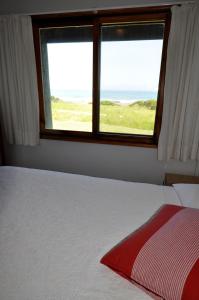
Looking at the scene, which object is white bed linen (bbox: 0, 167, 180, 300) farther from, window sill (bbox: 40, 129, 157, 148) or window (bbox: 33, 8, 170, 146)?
window (bbox: 33, 8, 170, 146)

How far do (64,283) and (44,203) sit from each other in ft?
1.93

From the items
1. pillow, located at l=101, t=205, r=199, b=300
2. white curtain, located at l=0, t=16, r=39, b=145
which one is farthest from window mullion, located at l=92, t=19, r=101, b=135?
pillow, located at l=101, t=205, r=199, b=300

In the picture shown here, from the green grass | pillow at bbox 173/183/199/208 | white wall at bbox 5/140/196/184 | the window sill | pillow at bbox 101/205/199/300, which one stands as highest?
the green grass

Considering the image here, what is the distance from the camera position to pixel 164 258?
0.74 meters

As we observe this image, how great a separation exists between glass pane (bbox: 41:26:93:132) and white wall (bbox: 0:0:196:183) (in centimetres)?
21

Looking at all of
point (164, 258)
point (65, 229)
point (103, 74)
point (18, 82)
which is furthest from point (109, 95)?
point (164, 258)

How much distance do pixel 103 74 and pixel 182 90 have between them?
82 centimetres

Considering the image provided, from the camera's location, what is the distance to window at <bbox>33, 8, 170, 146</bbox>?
192 cm

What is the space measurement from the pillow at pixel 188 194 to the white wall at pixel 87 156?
0.68 m

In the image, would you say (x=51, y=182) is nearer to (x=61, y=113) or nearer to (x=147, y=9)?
(x=61, y=113)

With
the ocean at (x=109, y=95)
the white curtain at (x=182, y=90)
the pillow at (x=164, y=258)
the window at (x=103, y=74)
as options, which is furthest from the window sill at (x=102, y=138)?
the pillow at (x=164, y=258)

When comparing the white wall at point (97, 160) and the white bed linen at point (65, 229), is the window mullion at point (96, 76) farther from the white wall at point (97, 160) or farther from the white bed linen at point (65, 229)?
the white bed linen at point (65, 229)

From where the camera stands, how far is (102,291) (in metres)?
0.74

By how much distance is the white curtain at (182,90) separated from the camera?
1.67 m
